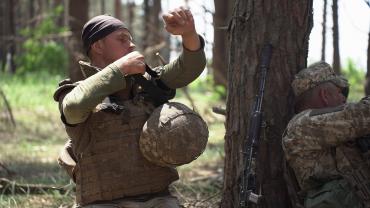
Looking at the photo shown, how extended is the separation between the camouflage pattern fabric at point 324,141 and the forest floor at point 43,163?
141cm

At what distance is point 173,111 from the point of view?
12.0ft

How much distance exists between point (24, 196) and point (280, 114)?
8.81ft

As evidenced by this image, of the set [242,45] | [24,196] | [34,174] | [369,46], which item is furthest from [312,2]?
[34,174]

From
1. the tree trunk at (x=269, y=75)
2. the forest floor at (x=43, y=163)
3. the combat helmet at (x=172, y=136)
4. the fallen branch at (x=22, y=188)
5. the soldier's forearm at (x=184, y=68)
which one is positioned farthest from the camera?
the fallen branch at (x=22, y=188)

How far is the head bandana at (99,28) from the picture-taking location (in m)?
3.84

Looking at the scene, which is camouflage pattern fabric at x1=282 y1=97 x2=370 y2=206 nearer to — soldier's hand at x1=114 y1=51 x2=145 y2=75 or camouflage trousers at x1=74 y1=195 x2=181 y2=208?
camouflage trousers at x1=74 y1=195 x2=181 y2=208

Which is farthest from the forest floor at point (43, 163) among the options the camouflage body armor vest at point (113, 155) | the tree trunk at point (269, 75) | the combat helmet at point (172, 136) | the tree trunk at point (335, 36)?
the tree trunk at point (335, 36)

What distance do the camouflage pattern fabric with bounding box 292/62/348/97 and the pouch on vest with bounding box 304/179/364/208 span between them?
0.65 meters

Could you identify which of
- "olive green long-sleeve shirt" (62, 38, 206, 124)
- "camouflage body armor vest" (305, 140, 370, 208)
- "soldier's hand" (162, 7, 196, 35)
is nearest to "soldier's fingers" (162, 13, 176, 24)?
"soldier's hand" (162, 7, 196, 35)

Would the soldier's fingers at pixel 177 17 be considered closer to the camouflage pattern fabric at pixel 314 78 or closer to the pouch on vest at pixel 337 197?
the camouflage pattern fabric at pixel 314 78

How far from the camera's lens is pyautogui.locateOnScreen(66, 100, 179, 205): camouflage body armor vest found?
377 centimetres

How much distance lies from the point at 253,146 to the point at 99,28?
3.85ft

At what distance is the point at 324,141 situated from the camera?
3.87 meters

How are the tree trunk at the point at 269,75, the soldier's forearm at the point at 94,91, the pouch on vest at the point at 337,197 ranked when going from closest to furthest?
1. the soldier's forearm at the point at 94,91
2. the pouch on vest at the point at 337,197
3. the tree trunk at the point at 269,75
